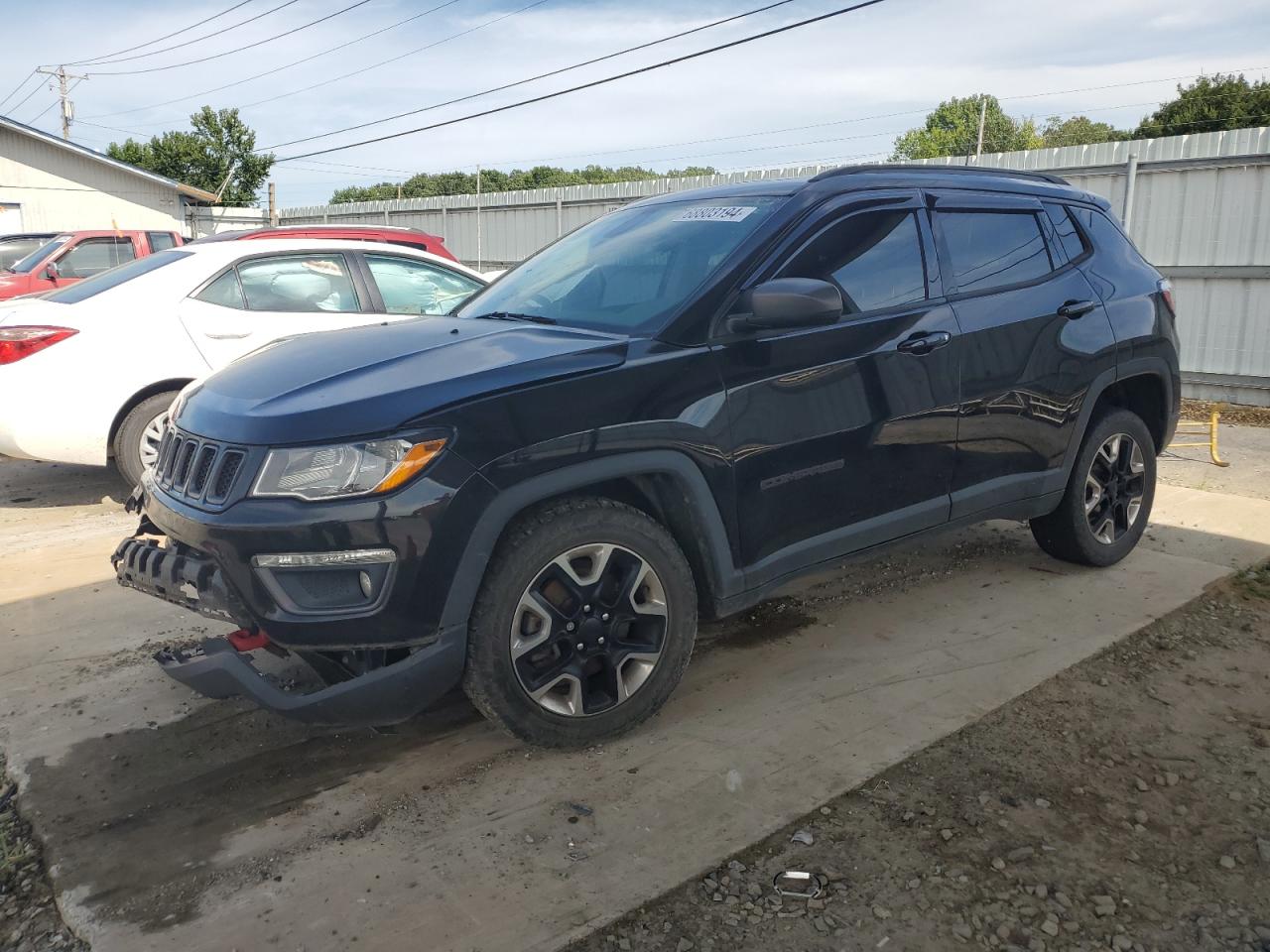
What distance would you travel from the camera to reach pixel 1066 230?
4812mm

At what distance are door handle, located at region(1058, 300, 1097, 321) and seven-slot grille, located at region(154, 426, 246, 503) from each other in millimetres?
3466

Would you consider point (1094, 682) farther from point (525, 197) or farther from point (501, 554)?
point (525, 197)

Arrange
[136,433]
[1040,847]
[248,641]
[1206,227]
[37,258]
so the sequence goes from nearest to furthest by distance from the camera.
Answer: [1040,847]
[248,641]
[136,433]
[1206,227]
[37,258]

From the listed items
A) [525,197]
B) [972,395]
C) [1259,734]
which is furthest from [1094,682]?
[525,197]

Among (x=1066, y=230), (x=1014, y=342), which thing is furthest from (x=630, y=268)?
(x=1066, y=230)

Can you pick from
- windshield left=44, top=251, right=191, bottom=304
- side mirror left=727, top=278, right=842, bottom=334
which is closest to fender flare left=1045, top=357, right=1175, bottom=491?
side mirror left=727, top=278, right=842, bottom=334

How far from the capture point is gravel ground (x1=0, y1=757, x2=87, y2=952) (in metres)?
2.56

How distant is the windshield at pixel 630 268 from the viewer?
145 inches

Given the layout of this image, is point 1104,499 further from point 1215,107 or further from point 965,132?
point 965,132

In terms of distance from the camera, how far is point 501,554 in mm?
3078

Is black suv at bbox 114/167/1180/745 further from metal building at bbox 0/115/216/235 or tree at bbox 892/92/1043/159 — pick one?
tree at bbox 892/92/1043/159

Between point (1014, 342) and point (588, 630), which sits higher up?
point (1014, 342)

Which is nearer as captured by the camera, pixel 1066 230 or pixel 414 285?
pixel 1066 230

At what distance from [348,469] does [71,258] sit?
42.6 ft
